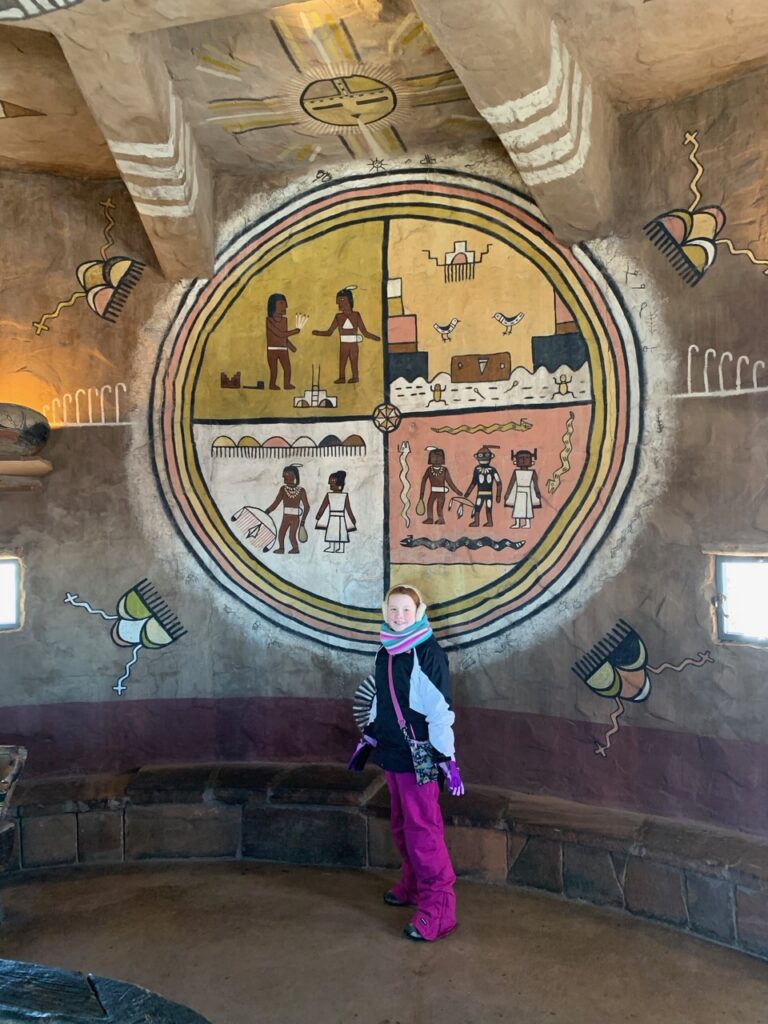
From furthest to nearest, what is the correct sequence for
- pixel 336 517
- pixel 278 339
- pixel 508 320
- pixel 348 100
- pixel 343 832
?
pixel 278 339
pixel 336 517
pixel 508 320
pixel 343 832
pixel 348 100

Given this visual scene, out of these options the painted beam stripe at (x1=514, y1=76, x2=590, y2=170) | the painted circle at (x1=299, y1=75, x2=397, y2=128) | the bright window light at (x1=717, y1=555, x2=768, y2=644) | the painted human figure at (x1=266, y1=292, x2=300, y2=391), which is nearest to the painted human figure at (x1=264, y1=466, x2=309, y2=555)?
the painted human figure at (x1=266, y1=292, x2=300, y2=391)

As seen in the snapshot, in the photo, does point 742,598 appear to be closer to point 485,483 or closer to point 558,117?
point 485,483

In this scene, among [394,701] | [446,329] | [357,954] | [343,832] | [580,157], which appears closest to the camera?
[357,954]

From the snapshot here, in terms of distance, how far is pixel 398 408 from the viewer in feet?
16.5

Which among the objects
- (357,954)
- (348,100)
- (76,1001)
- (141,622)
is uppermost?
(348,100)

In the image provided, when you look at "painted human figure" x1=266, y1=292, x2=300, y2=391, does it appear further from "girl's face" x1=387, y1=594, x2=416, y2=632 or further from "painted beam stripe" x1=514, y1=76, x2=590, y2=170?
"girl's face" x1=387, y1=594, x2=416, y2=632

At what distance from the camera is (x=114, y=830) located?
4844 mm

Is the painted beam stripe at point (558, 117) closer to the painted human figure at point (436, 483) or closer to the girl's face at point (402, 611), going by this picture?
the painted human figure at point (436, 483)

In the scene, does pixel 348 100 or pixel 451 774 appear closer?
pixel 451 774

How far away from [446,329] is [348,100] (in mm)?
1355

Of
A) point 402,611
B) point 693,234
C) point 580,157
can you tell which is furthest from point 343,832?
point 580,157

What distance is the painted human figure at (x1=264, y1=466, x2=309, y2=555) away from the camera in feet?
17.2

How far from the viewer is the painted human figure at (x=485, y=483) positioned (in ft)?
15.7

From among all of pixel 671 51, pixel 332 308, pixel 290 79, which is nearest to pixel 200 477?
pixel 332 308
